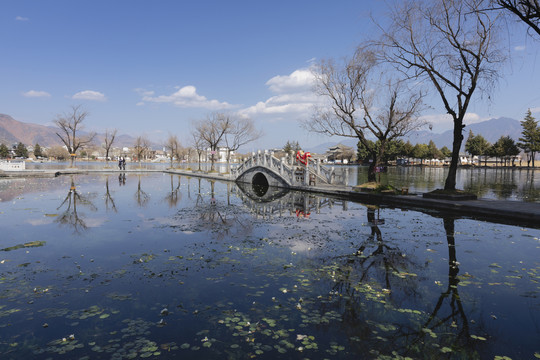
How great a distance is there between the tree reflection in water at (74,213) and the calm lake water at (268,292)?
0.32 m

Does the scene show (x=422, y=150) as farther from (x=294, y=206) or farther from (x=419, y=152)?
(x=294, y=206)

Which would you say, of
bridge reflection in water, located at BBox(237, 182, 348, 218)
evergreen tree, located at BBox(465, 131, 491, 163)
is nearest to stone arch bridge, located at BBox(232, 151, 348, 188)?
bridge reflection in water, located at BBox(237, 182, 348, 218)

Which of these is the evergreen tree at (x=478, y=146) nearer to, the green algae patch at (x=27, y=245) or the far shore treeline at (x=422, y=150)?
the far shore treeline at (x=422, y=150)

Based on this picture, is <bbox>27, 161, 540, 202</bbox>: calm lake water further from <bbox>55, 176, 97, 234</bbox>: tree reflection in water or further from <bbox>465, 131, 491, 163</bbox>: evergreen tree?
<bbox>465, 131, 491, 163</bbox>: evergreen tree

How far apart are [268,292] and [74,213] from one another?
492 inches

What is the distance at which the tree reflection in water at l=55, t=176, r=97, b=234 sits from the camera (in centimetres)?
1194

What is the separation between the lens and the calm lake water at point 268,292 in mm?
4250

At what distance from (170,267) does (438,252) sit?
7.28 metres

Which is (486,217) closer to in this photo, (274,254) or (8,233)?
(274,254)

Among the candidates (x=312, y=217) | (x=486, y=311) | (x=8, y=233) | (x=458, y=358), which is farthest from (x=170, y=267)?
(x=312, y=217)

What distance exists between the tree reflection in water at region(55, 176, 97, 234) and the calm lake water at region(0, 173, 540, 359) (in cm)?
32

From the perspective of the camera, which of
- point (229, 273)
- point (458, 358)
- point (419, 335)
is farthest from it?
point (229, 273)

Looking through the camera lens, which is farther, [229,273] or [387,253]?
[387,253]

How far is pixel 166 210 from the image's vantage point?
15.9 metres
